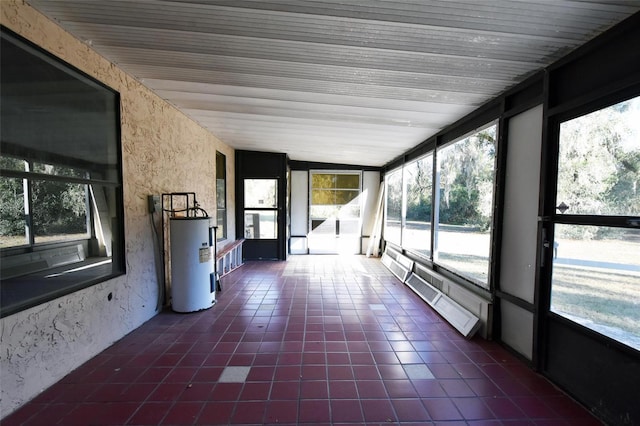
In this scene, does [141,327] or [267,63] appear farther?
[141,327]

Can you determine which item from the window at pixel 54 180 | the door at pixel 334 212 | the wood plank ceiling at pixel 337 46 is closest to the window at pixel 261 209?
the door at pixel 334 212

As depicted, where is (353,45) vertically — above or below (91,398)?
above

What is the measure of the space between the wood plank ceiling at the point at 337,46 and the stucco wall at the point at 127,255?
185 mm

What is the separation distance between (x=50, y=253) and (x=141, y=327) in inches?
46.9

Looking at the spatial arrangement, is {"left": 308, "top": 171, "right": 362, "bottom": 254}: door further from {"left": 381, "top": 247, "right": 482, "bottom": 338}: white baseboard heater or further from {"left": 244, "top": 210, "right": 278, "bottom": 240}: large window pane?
{"left": 381, "top": 247, "right": 482, "bottom": 338}: white baseboard heater

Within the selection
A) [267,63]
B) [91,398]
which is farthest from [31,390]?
[267,63]

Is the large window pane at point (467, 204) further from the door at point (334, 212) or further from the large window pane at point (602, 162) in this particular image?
the door at point (334, 212)

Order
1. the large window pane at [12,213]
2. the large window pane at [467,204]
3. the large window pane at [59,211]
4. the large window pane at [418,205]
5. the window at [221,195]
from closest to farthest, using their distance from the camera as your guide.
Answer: the large window pane at [12,213] < the large window pane at [59,211] < the large window pane at [467,204] < the large window pane at [418,205] < the window at [221,195]

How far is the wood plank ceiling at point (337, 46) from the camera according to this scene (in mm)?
1684

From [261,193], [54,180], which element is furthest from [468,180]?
[261,193]

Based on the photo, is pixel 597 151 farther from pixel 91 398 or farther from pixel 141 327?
pixel 141 327

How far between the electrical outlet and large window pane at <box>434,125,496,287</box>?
3.99 metres

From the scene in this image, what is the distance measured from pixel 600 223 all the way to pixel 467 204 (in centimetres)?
182

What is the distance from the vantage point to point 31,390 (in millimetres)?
1885
